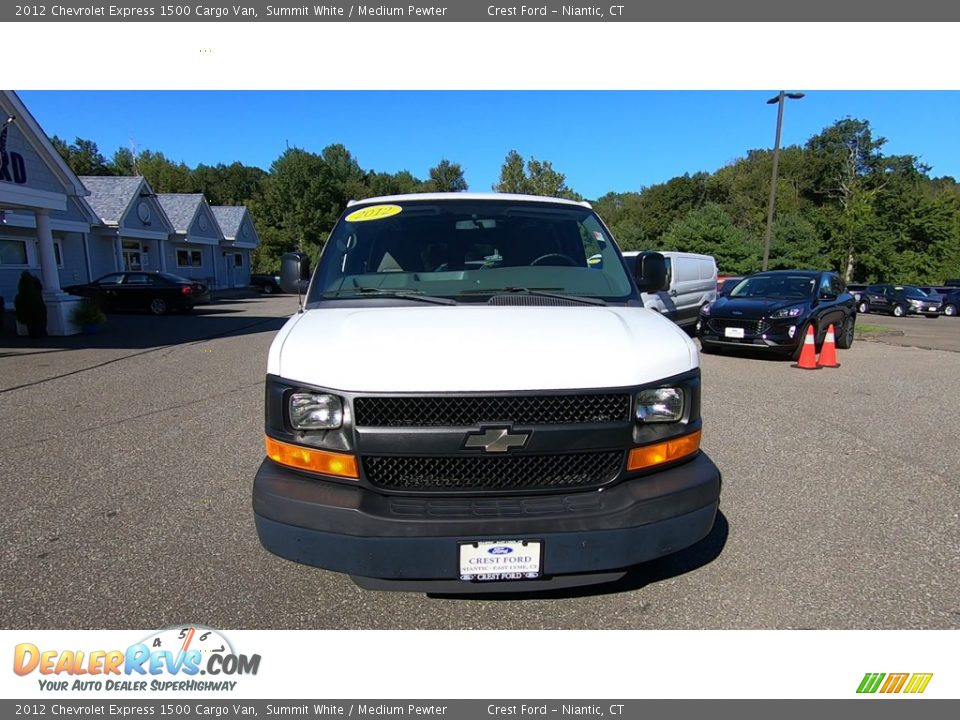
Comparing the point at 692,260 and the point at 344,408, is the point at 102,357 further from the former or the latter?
the point at 692,260

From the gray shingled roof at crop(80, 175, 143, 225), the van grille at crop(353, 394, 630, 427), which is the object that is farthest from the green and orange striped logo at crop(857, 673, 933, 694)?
the gray shingled roof at crop(80, 175, 143, 225)

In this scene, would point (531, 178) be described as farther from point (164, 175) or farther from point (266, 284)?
point (164, 175)

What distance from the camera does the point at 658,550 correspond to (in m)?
2.24

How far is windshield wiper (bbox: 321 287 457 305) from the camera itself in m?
2.95

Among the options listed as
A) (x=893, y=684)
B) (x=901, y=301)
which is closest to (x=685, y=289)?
(x=893, y=684)

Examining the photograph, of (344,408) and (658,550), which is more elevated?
(344,408)

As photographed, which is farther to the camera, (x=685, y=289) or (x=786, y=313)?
(x=685, y=289)

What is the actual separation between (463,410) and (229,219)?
43.5 meters

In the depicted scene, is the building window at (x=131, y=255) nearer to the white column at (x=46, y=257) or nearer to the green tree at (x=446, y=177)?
the white column at (x=46, y=257)

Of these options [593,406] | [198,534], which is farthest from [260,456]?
[593,406]

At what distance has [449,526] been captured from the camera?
212 cm

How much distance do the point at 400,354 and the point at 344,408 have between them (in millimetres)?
310

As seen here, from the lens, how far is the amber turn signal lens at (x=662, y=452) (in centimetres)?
234

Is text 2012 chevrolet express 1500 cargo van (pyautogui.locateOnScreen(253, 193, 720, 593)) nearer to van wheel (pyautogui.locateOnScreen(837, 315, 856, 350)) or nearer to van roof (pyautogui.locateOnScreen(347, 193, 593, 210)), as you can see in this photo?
van roof (pyautogui.locateOnScreen(347, 193, 593, 210))
